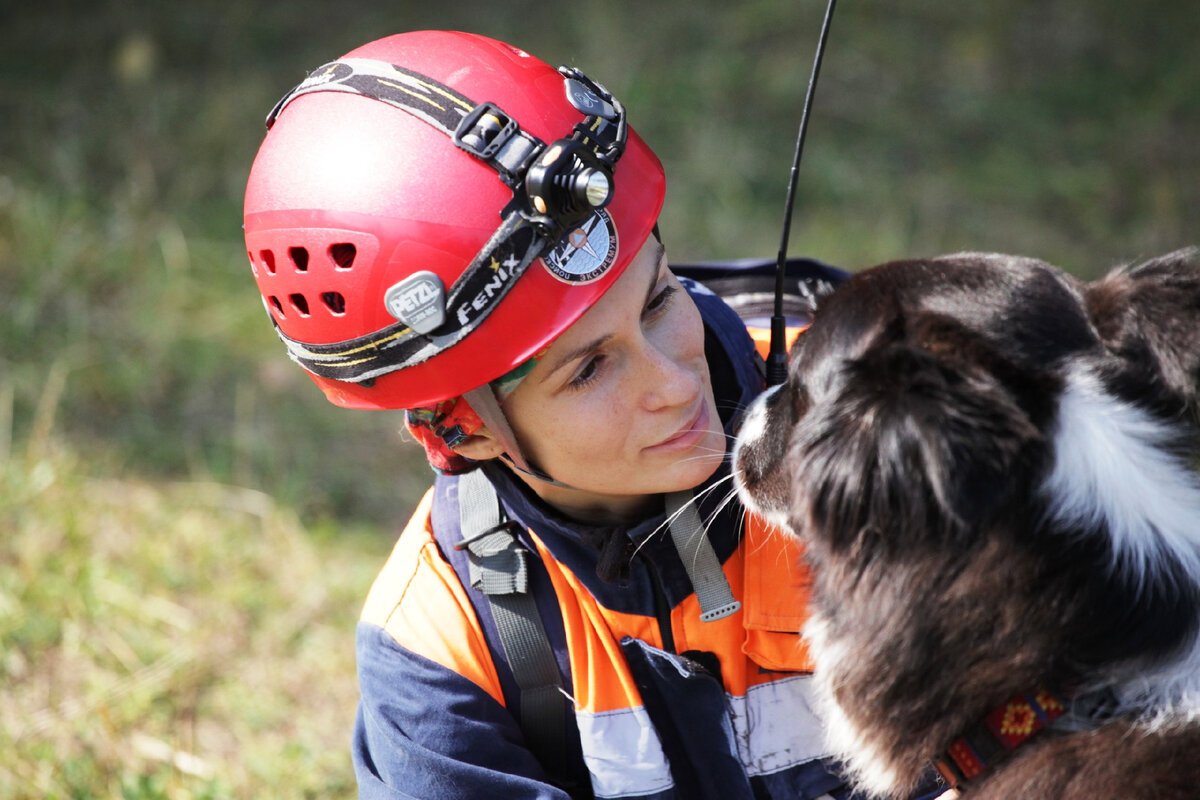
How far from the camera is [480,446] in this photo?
246 cm

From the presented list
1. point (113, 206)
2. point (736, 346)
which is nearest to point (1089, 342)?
point (736, 346)

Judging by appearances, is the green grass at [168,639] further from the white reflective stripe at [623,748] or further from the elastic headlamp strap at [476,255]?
the elastic headlamp strap at [476,255]

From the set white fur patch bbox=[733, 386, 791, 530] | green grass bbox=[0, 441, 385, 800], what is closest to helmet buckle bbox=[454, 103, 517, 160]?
white fur patch bbox=[733, 386, 791, 530]

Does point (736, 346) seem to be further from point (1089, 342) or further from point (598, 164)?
point (1089, 342)

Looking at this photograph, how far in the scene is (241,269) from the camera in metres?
5.48

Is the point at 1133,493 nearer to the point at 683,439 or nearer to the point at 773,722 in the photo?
the point at 683,439

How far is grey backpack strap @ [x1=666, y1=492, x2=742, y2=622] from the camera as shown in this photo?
7.84 ft

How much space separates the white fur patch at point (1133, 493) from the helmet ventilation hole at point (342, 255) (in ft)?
4.43

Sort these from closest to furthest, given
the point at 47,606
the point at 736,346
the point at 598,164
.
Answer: the point at 598,164 → the point at 736,346 → the point at 47,606

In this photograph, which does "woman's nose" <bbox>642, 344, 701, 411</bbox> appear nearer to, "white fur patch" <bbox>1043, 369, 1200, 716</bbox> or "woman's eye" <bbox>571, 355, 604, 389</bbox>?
"woman's eye" <bbox>571, 355, 604, 389</bbox>

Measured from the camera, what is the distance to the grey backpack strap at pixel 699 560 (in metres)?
2.39

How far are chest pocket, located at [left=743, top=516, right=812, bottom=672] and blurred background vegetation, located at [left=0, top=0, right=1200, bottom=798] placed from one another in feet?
5.20

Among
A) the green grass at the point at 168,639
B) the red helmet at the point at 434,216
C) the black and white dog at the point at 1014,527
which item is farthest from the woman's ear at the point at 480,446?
the green grass at the point at 168,639

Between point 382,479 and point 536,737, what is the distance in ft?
7.62
